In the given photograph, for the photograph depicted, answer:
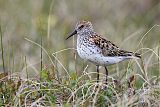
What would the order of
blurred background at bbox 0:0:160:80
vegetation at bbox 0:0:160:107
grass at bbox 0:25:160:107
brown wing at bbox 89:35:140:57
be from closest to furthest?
grass at bbox 0:25:160:107 → vegetation at bbox 0:0:160:107 → brown wing at bbox 89:35:140:57 → blurred background at bbox 0:0:160:80

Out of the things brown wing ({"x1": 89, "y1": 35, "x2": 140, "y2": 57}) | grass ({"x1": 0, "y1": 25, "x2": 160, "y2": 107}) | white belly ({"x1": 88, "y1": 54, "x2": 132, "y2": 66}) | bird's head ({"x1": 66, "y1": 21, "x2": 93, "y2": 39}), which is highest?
bird's head ({"x1": 66, "y1": 21, "x2": 93, "y2": 39})

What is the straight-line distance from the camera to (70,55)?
1109 cm

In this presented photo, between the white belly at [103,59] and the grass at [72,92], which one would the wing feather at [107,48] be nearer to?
the white belly at [103,59]

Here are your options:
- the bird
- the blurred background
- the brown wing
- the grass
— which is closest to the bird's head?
the bird

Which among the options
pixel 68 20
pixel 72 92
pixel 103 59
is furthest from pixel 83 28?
pixel 68 20

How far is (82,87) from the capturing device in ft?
21.4

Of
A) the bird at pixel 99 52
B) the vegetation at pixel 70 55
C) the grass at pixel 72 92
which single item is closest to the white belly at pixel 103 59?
the bird at pixel 99 52

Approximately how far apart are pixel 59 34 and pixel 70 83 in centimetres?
529

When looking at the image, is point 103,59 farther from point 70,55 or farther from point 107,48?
point 70,55

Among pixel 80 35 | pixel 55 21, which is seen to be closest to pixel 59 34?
pixel 55 21

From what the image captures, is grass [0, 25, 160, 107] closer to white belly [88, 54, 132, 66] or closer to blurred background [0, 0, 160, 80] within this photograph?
white belly [88, 54, 132, 66]

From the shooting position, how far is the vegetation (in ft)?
21.2

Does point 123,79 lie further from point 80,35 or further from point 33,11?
point 33,11

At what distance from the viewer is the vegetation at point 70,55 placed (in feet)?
21.2
